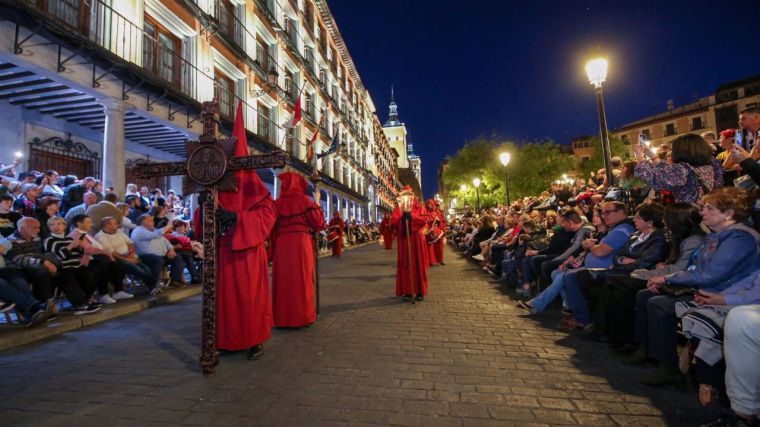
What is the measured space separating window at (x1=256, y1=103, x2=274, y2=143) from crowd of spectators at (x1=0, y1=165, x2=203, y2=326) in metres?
10.6

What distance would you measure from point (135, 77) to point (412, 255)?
9481mm

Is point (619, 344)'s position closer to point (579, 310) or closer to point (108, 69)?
point (579, 310)

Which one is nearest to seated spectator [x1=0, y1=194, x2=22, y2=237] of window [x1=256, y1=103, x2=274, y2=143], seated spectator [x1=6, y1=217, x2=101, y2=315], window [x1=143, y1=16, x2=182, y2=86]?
seated spectator [x1=6, y1=217, x2=101, y2=315]

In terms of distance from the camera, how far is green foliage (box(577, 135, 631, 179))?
44.9 meters

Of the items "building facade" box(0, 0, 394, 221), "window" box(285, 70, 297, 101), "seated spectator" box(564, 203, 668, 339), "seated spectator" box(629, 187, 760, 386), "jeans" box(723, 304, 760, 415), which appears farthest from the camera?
"window" box(285, 70, 297, 101)

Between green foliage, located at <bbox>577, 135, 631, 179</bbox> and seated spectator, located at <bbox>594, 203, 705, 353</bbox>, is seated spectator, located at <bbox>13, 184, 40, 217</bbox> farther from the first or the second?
green foliage, located at <bbox>577, 135, 631, 179</bbox>

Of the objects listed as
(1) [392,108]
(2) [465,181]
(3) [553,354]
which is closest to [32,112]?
(3) [553,354]

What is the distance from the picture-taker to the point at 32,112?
1098 cm

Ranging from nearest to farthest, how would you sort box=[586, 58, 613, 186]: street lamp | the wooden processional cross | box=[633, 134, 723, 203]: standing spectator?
the wooden processional cross, box=[633, 134, 723, 203]: standing spectator, box=[586, 58, 613, 186]: street lamp

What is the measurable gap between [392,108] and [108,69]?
363 feet

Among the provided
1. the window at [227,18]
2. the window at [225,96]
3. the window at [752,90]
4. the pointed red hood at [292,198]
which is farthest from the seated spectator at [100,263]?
the window at [752,90]

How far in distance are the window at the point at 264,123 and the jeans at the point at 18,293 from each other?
48.1 feet

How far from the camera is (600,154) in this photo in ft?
154

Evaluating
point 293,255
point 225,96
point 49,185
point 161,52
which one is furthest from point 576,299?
point 225,96
